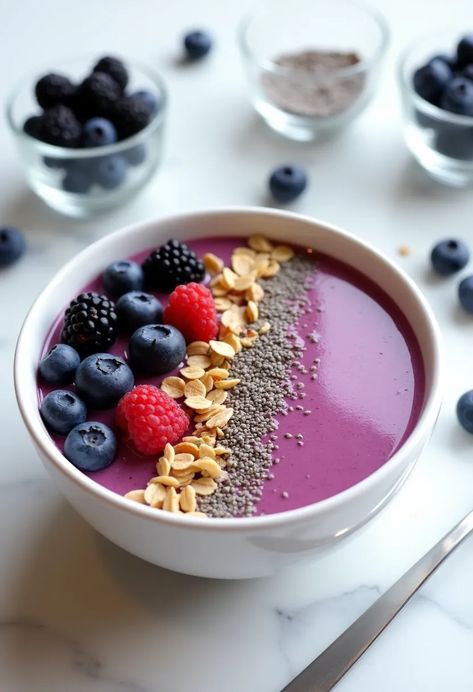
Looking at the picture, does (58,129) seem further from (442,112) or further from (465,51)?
(465,51)

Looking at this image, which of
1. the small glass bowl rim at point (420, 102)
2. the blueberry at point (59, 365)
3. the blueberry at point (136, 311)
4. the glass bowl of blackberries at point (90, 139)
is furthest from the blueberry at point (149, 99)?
the blueberry at point (59, 365)

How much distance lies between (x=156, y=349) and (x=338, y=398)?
0.86 ft

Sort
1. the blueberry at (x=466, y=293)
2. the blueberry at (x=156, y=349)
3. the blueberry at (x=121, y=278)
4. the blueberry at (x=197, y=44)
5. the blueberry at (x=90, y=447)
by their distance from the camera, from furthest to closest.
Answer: the blueberry at (x=197, y=44) < the blueberry at (x=466, y=293) < the blueberry at (x=121, y=278) < the blueberry at (x=156, y=349) < the blueberry at (x=90, y=447)

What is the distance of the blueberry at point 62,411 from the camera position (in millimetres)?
1162

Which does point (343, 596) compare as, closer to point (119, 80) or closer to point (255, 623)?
point (255, 623)

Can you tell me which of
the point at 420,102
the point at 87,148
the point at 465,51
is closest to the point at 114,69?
the point at 87,148

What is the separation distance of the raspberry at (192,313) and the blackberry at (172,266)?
58mm

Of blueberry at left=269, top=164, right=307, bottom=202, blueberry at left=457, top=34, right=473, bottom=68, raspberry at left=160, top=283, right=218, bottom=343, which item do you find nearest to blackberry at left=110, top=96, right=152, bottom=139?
blueberry at left=269, top=164, right=307, bottom=202

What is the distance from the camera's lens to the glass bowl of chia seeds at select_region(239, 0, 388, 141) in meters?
1.87

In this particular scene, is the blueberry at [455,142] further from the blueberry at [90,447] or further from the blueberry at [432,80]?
the blueberry at [90,447]

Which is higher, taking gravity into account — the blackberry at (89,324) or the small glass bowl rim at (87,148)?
the blackberry at (89,324)

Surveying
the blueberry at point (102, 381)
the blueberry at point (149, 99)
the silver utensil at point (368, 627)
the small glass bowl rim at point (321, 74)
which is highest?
the small glass bowl rim at point (321, 74)

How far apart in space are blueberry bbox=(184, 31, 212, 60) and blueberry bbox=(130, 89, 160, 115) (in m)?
0.26

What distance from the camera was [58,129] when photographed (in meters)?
1.70
